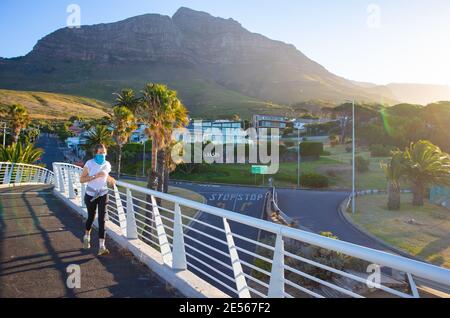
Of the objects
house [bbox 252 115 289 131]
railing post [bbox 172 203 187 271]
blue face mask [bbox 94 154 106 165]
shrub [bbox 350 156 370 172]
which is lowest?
shrub [bbox 350 156 370 172]

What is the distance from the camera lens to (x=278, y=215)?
29.7m

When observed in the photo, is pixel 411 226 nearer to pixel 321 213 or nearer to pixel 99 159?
pixel 321 213

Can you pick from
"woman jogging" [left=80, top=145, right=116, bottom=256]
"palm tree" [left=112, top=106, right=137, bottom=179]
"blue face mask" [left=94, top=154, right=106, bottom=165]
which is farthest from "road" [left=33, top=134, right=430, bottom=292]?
"blue face mask" [left=94, top=154, right=106, bottom=165]

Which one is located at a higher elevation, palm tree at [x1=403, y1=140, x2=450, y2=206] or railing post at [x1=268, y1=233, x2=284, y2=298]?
railing post at [x1=268, y1=233, x2=284, y2=298]

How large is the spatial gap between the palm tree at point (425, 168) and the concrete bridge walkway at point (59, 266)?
127ft

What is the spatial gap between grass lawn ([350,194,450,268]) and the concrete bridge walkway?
21.7m

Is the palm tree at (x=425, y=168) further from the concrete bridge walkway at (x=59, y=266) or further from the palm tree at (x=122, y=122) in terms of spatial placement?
the concrete bridge walkway at (x=59, y=266)

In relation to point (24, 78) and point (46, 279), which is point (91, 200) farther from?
point (24, 78)

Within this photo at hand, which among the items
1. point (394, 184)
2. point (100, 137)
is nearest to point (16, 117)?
point (100, 137)

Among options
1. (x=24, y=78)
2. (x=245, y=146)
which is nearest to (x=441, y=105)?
(x=245, y=146)

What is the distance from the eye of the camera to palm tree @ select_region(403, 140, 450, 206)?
3903cm

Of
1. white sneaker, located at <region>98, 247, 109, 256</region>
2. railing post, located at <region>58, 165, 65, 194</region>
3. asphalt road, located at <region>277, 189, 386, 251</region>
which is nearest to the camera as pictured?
white sneaker, located at <region>98, 247, 109, 256</region>

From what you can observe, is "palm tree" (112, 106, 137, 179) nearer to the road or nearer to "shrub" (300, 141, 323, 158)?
the road
